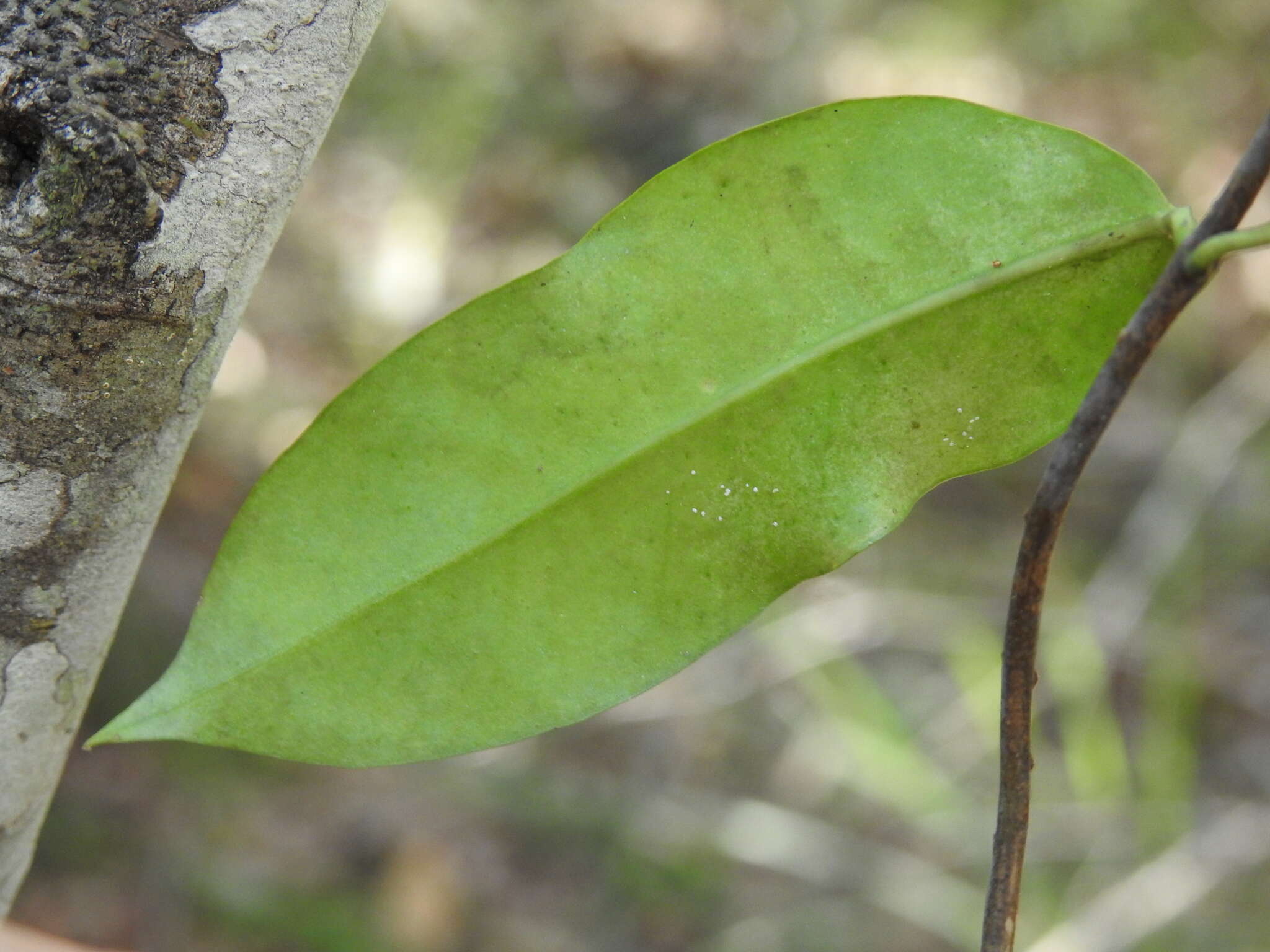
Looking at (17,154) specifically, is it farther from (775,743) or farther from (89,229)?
(775,743)

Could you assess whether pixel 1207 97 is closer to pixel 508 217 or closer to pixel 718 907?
pixel 508 217

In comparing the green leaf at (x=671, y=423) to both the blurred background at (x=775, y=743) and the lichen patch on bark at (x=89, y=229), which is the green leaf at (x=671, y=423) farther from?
the blurred background at (x=775, y=743)

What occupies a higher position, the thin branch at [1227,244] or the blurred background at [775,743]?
the thin branch at [1227,244]

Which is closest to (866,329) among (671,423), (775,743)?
(671,423)

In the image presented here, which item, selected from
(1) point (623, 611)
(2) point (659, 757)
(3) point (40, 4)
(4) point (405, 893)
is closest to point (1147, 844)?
(2) point (659, 757)

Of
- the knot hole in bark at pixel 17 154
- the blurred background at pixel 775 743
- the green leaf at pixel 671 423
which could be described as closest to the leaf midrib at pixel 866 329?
the green leaf at pixel 671 423

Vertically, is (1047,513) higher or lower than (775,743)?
higher

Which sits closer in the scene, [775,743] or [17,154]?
[17,154]
